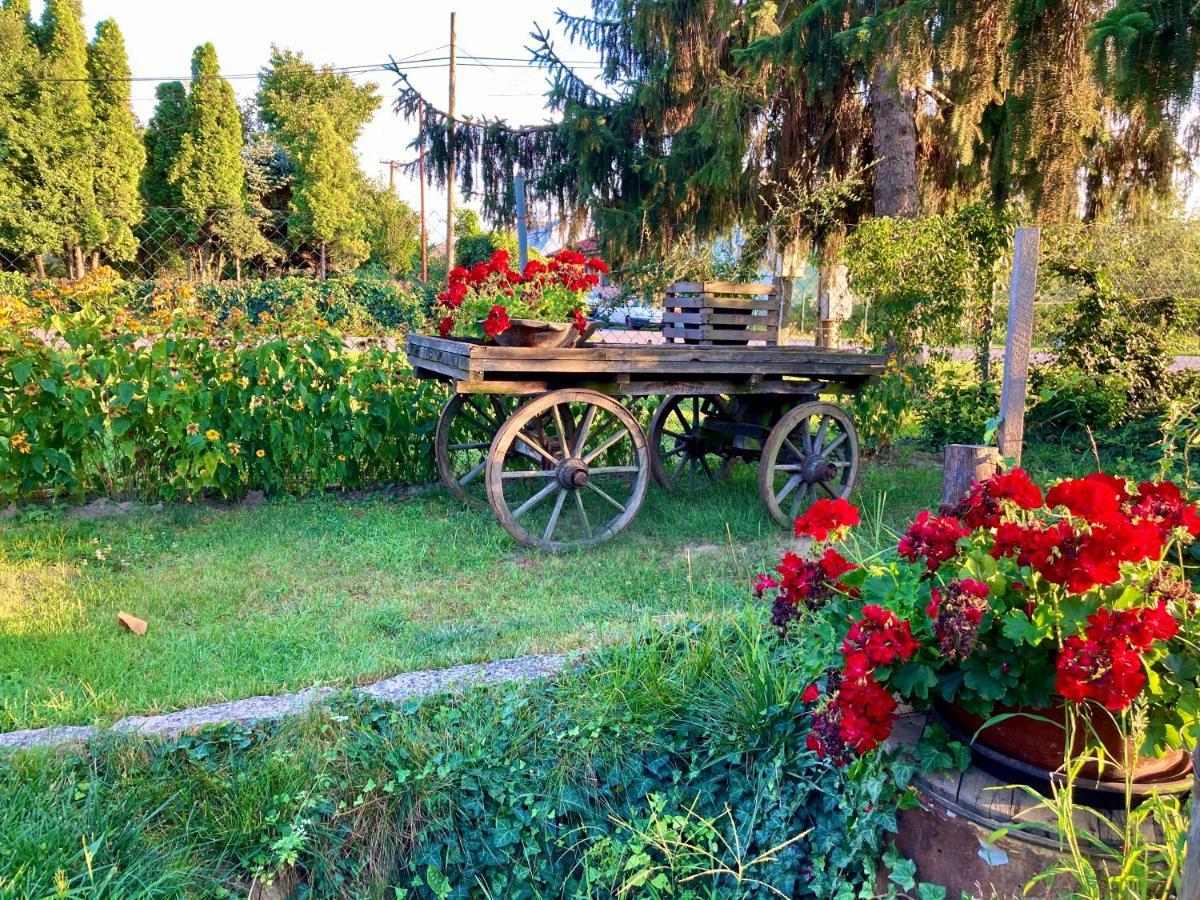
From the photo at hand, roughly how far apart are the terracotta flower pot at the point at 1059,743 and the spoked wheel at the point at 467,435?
3.57 m

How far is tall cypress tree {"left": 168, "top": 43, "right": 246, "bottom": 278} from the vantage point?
75.5 feet

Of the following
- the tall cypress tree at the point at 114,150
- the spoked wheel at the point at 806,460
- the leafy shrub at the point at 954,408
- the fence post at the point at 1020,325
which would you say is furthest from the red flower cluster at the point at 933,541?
the tall cypress tree at the point at 114,150

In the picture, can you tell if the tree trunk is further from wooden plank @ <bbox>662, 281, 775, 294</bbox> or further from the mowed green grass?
the mowed green grass

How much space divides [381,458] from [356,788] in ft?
11.0

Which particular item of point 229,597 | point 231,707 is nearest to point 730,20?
point 229,597

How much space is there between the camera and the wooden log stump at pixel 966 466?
2641 mm

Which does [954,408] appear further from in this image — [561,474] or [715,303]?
[561,474]

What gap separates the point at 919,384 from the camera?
6.67 m

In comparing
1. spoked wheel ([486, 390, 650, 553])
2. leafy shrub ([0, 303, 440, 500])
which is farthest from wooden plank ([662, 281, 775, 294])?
leafy shrub ([0, 303, 440, 500])

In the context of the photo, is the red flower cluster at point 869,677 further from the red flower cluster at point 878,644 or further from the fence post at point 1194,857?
the fence post at point 1194,857

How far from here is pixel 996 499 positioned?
6.68 ft

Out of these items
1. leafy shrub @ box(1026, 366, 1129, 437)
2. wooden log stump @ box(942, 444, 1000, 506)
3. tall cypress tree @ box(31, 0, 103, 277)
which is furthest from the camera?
tall cypress tree @ box(31, 0, 103, 277)

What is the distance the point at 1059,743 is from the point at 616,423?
3.90m

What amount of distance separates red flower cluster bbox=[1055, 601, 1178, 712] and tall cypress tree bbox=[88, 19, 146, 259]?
78.3 feet
